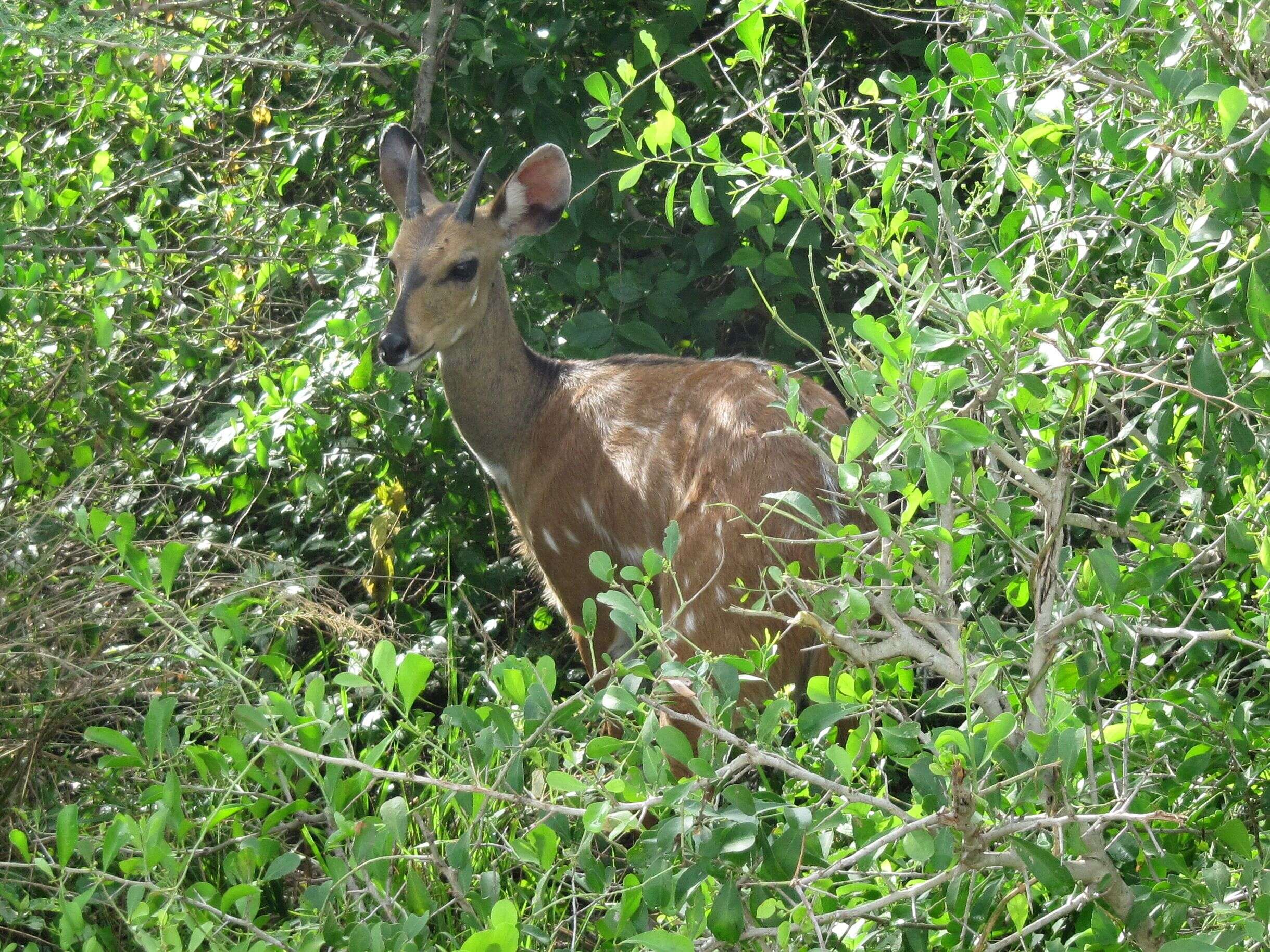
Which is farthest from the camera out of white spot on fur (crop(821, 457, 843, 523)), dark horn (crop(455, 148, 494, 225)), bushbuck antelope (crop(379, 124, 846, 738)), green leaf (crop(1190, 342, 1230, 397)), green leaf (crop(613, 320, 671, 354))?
green leaf (crop(613, 320, 671, 354))

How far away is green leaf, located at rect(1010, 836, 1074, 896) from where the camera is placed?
2.28 metres

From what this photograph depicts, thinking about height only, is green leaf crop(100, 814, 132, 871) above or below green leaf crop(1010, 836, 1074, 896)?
above

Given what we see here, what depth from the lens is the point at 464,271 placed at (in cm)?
545

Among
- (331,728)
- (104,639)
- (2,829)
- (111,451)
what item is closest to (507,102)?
(111,451)

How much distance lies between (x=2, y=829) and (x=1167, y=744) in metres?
3.12

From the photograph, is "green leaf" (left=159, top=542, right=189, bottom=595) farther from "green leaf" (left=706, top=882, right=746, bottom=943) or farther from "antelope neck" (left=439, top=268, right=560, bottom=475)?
"antelope neck" (left=439, top=268, right=560, bottom=475)

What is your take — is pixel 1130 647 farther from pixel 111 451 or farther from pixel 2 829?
pixel 111 451

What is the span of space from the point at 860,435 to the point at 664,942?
877 millimetres

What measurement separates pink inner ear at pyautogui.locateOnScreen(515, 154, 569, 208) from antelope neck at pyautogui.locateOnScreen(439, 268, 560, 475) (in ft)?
1.41

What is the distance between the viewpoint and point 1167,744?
9.75 ft

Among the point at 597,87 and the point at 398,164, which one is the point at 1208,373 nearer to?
the point at 597,87

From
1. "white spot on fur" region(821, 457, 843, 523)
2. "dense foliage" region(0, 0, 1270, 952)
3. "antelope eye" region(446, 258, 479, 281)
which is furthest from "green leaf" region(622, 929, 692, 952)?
"antelope eye" region(446, 258, 479, 281)

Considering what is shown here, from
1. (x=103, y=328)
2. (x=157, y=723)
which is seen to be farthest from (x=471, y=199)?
(x=157, y=723)

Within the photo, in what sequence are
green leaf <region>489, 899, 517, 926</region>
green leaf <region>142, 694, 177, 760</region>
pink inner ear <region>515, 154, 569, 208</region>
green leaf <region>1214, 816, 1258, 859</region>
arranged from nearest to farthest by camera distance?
green leaf <region>489, 899, 517, 926</region>, green leaf <region>1214, 816, 1258, 859</region>, green leaf <region>142, 694, 177, 760</region>, pink inner ear <region>515, 154, 569, 208</region>
